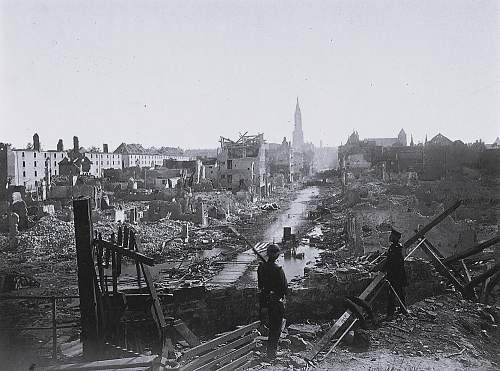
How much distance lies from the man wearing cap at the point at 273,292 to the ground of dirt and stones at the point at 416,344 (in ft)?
1.12

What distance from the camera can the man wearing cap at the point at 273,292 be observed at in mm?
6996

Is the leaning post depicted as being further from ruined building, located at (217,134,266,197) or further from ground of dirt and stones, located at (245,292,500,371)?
ruined building, located at (217,134,266,197)

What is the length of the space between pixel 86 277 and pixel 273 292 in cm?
311

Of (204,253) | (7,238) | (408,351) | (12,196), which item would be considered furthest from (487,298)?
(12,196)

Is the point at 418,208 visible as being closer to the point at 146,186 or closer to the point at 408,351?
the point at 408,351

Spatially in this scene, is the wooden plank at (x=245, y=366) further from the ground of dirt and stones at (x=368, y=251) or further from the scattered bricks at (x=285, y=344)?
the scattered bricks at (x=285, y=344)

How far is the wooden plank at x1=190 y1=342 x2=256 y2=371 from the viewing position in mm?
6227

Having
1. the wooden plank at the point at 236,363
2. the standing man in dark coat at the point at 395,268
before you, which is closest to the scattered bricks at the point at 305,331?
the standing man in dark coat at the point at 395,268

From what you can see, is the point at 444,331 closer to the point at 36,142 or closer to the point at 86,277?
the point at 86,277

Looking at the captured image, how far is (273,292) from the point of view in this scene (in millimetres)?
7117

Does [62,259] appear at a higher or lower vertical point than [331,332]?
lower

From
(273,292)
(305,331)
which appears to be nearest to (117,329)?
(273,292)

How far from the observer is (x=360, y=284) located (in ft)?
39.0

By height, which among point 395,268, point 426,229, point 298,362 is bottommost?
point 298,362
